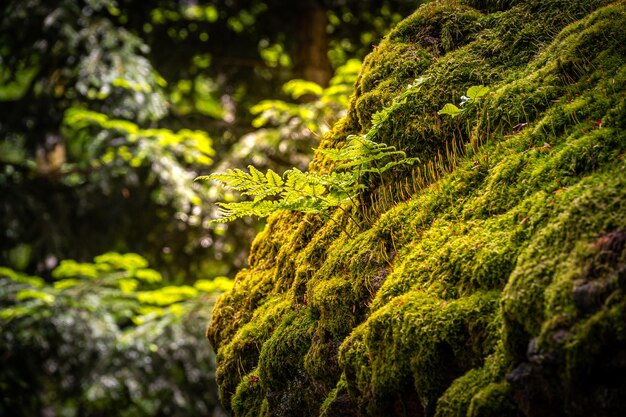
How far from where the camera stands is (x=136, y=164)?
25.1 ft

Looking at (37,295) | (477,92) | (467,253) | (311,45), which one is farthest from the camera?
(311,45)

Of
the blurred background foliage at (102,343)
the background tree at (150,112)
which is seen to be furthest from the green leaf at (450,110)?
the blurred background foliage at (102,343)

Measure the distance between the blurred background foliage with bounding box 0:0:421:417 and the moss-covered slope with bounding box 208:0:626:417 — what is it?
3.60m

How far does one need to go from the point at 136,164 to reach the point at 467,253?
6.38 m

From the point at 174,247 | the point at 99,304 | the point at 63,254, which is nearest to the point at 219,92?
the point at 174,247

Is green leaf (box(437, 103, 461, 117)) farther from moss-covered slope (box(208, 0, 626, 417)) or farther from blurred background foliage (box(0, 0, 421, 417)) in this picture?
blurred background foliage (box(0, 0, 421, 417))

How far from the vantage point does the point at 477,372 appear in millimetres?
1818

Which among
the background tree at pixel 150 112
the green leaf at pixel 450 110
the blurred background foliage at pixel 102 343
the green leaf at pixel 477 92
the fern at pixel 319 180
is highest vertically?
the background tree at pixel 150 112

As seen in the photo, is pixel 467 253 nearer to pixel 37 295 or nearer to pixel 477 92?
pixel 477 92

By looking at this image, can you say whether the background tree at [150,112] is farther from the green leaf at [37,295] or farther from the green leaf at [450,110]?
the green leaf at [450,110]

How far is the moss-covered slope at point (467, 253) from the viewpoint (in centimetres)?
156

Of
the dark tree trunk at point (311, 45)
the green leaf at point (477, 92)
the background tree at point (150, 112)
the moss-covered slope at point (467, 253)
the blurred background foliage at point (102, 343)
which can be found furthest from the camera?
the dark tree trunk at point (311, 45)

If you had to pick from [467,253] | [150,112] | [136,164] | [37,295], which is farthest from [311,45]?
[467,253]

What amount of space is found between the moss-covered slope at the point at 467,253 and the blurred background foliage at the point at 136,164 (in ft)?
11.8
